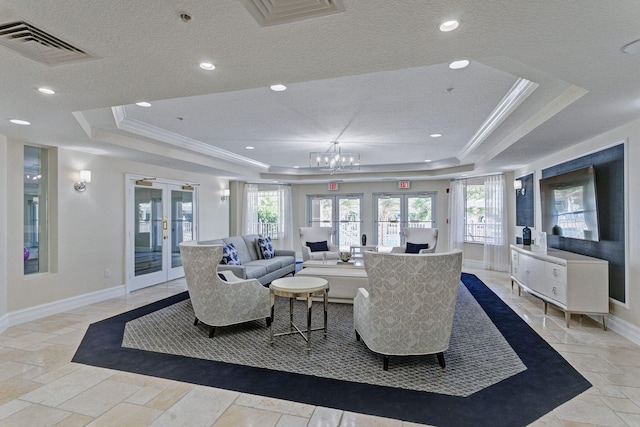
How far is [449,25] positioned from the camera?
1625 millimetres

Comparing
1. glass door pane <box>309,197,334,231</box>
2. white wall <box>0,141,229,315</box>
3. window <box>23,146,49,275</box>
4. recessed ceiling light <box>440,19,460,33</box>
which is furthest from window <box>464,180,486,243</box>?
window <box>23,146,49,275</box>

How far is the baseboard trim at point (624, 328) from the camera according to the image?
3.25 m

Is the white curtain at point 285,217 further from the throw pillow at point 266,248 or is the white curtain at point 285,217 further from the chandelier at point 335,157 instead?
the throw pillow at point 266,248

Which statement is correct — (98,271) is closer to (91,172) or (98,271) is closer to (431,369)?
(91,172)

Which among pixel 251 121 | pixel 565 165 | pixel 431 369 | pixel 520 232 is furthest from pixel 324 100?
pixel 520 232

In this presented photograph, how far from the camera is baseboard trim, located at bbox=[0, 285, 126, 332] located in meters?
3.89

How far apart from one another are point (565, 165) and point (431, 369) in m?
3.84

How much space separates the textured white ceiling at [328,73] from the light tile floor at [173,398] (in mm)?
2262

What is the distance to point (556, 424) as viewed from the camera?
6.60ft

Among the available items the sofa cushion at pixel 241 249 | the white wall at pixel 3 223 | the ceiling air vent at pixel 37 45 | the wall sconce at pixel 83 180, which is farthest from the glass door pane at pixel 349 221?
Answer: the ceiling air vent at pixel 37 45

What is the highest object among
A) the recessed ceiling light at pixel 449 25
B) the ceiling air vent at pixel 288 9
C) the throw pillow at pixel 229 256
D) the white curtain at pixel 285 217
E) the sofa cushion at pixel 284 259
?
the ceiling air vent at pixel 288 9

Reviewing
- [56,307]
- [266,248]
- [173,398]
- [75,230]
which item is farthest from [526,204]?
[56,307]

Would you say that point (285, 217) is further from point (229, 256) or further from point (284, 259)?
point (229, 256)

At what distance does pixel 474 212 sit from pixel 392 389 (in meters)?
6.65
